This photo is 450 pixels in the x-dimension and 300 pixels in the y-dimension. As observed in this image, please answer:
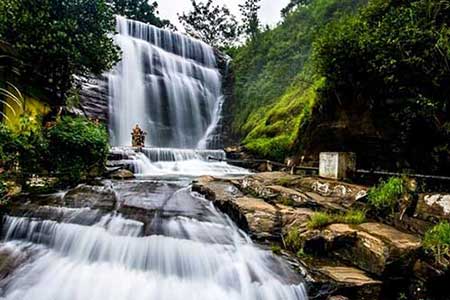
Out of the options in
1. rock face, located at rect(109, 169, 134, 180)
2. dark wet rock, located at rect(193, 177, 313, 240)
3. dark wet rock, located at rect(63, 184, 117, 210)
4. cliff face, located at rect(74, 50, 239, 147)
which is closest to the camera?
dark wet rock, located at rect(193, 177, 313, 240)

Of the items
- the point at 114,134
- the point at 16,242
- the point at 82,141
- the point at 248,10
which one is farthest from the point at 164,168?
the point at 248,10

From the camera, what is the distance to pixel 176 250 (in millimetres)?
4355

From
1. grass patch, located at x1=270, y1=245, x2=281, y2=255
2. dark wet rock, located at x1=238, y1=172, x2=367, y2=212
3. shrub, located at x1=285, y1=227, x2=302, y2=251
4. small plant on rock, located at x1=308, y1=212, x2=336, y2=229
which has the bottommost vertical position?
grass patch, located at x1=270, y1=245, x2=281, y2=255

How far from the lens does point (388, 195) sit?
488 centimetres

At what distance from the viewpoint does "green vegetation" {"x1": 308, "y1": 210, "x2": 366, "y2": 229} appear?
4.58 meters

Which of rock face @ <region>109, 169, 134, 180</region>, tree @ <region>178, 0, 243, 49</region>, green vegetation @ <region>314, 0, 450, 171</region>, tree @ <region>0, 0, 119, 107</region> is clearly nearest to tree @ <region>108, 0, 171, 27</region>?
tree @ <region>178, 0, 243, 49</region>

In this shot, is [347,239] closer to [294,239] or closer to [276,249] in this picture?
[294,239]

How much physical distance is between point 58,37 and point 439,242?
359 inches

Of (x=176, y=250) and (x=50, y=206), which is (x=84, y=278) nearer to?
(x=176, y=250)

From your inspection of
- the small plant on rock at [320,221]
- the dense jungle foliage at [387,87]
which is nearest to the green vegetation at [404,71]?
the dense jungle foliage at [387,87]

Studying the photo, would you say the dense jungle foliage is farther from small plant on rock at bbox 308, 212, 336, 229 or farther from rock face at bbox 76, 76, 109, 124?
rock face at bbox 76, 76, 109, 124

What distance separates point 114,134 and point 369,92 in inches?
522

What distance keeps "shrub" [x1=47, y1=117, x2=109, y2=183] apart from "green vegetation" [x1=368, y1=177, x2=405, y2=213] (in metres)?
6.70

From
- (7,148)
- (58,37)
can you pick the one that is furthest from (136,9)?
(7,148)
